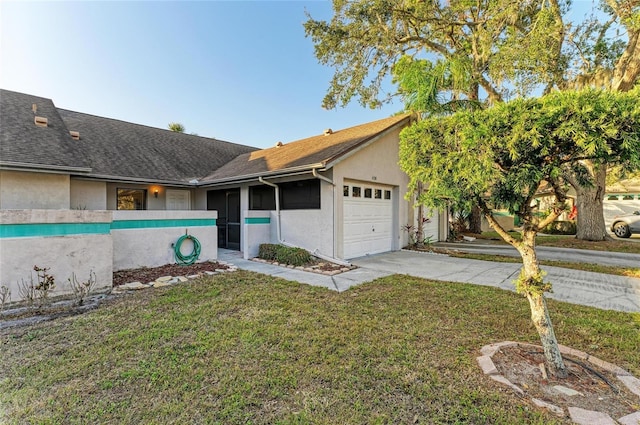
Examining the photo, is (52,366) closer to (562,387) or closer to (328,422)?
(328,422)

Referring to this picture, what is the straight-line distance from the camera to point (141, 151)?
1223 cm

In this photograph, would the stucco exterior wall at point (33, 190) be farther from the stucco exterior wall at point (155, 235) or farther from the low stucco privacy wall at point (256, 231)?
the low stucco privacy wall at point (256, 231)

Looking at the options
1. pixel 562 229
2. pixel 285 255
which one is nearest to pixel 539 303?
pixel 285 255

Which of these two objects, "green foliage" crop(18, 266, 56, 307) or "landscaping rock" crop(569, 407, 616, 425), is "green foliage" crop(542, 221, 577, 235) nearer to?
"landscaping rock" crop(569, 407, 616, 425)

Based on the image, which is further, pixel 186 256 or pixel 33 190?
pixel 186 256

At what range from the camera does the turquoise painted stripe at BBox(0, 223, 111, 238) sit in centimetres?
490

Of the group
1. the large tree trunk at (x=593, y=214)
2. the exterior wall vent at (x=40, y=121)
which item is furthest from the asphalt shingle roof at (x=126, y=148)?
the large tree trunk at (x=593, y=214)

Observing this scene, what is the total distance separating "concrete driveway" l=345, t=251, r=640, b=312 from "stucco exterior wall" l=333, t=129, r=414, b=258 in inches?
53.1

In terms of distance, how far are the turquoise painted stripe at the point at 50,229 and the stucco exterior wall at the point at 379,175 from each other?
222 inches

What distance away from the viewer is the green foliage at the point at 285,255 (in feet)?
26.4

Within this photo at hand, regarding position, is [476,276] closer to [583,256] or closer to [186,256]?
[583,256]

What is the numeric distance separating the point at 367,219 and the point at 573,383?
735 cm

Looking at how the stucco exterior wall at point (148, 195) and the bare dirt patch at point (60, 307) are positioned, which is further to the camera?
the stucco exterior wall at point (148, 195)

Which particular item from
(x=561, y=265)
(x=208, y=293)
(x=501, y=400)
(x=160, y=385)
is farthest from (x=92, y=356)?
(x=561, y=265)
